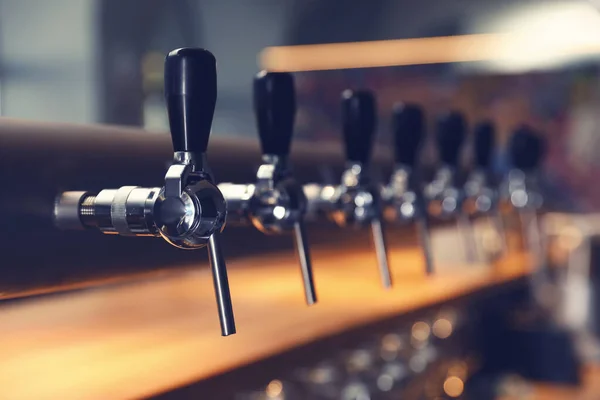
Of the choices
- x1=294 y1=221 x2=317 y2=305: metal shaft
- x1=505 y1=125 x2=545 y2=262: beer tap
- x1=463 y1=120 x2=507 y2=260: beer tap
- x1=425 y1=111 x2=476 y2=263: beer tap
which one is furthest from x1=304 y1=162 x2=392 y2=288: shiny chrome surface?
x1=505 y1=125 x2=545 y2=262: beer tap

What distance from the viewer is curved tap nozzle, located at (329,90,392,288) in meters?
0.87

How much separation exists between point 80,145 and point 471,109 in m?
2.57

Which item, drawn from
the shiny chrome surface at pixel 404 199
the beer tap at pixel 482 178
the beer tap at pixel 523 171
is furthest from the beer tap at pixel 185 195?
the beer tap at pixel 523 171

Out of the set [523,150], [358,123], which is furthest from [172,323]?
[523,150]

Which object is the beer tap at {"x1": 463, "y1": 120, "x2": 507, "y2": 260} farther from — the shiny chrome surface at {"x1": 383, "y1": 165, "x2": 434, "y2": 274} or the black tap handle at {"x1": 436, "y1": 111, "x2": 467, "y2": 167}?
the shiny chrome surface at {"x1": 383, "y1": 165, "x2": 434, "y2": 274}

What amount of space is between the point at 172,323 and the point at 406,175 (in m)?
0.40

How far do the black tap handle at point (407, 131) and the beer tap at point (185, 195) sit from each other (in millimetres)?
533

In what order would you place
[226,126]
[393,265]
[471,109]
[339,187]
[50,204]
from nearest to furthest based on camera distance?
[50,204] < [339,187] < [393,265] < [226,126] < [471,109]

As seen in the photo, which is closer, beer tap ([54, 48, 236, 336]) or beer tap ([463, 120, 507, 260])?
beer tap ([54, 48, 236, 336])

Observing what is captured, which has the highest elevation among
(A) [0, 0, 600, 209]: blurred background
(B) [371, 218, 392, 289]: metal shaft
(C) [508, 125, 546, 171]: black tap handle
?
(A) [0, 0, 600, 209]: blurred background

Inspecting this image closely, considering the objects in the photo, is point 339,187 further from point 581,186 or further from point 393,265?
point 581,186

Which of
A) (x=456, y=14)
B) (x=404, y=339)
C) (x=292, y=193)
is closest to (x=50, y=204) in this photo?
(x=292, y=193)

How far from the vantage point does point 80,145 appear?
73 centimetres

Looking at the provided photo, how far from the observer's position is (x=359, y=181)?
2.89 ft
